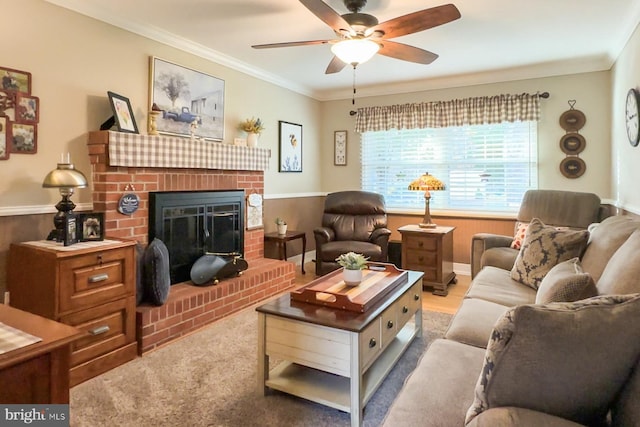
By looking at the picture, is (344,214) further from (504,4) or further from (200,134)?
(504,4)

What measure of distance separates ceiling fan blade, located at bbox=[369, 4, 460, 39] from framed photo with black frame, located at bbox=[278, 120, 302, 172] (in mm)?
2540

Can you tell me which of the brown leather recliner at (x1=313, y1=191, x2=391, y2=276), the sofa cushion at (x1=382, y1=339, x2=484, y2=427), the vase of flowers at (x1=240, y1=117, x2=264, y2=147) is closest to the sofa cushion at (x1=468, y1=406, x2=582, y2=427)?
the sofa cushion at (x1=382, y1=339, x2=484, y2=427)

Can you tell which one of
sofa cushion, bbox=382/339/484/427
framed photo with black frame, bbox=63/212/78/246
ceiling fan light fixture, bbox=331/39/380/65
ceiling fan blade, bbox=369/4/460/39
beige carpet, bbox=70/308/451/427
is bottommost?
beige carpet, bbox=70/308/451/427

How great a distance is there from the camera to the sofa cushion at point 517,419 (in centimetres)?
86

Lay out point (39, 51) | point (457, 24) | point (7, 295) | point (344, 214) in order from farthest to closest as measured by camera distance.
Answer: point (344, 214), point (457, 24), point (39, 51), point (7, 295)

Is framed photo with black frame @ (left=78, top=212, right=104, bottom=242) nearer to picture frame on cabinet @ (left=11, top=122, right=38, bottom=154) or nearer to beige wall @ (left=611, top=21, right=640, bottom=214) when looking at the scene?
picture frame on cabinet @ (left=11, top=122, right=38, bottom=154)

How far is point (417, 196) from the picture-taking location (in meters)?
5.21

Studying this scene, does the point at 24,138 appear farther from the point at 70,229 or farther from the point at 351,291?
the point at 351,291

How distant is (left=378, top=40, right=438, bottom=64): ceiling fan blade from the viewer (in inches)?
107

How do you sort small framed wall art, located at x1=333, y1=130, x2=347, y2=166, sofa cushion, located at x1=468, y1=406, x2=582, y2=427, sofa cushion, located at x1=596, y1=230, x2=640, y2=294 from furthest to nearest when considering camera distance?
small framed wall art, located at x1=333, y1=130, x2=347, y2=166, sofa cushion, located at x1=596, y1=230, x2=640, y2=294, sofa cushion, located at x1=468, y1=406, x2=582, y2=427

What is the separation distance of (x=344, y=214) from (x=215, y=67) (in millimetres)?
2260

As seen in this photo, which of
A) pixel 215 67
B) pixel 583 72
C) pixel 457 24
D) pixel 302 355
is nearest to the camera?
pixel 302 355

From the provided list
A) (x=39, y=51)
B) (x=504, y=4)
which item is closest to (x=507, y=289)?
(x=504, y=4)

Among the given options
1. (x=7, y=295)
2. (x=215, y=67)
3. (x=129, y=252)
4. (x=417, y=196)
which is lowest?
(x=7, y=295)
